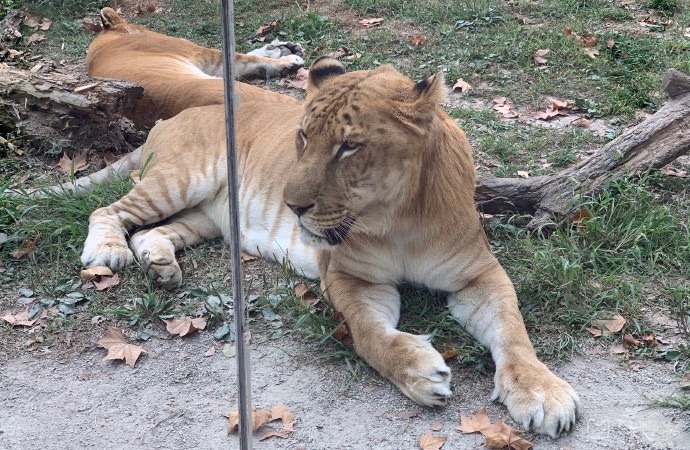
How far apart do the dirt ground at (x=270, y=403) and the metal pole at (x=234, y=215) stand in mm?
1184

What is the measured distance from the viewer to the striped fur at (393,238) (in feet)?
12.1

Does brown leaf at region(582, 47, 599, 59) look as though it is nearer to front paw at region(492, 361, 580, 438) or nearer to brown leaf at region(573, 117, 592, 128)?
brown leaf at region(573, 117, 592, 128)

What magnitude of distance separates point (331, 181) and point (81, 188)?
2.49m

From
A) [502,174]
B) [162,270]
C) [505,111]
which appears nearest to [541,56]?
[505,111]

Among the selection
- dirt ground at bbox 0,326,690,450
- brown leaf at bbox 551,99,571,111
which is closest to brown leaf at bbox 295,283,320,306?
dirt ground at bbox 0,326,690,450

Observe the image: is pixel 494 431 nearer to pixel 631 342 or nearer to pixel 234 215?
pixel 631 342

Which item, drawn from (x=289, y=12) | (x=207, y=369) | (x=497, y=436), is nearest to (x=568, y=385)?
(x=497, y=436)

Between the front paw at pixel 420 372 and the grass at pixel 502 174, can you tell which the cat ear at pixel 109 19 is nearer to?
the grass at pixel 502 174

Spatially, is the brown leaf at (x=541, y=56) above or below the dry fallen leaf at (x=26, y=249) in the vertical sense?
above

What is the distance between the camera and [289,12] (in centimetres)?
934

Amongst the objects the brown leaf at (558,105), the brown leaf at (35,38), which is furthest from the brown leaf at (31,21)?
the brown leaf at (558,105)

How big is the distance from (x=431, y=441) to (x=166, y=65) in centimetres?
508

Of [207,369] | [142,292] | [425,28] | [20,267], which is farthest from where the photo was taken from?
[425,28]

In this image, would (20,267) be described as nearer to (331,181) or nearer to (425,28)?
(331,181)
